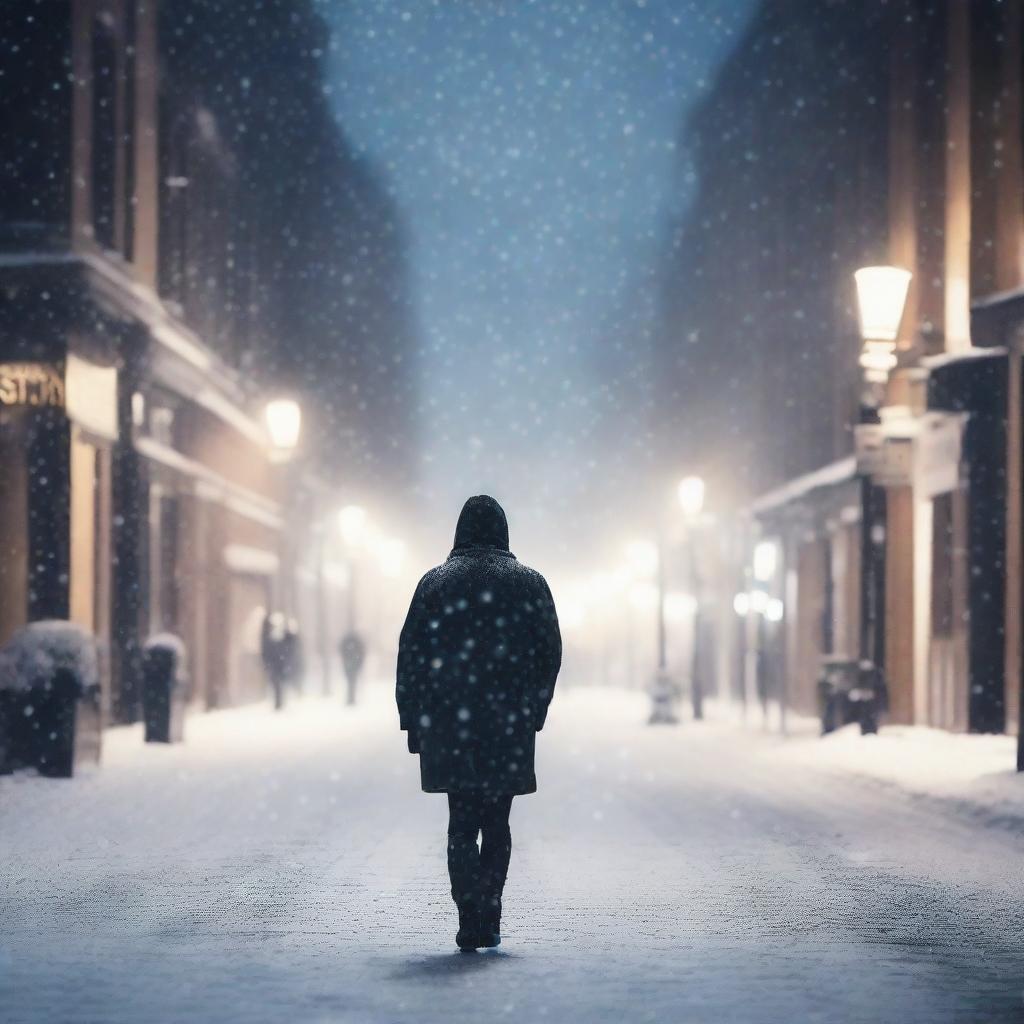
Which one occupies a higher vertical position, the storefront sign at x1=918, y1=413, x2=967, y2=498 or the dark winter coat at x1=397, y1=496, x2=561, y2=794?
the storefront sign at x1=918, y1=413, x2=967, y2=498

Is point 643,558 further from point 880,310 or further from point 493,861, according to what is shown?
point 493,861

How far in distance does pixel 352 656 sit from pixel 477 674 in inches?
1329

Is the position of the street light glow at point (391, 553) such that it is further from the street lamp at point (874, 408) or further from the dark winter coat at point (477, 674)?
the dark winter coat at point (477, 674)

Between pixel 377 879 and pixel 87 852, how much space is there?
2343 mm

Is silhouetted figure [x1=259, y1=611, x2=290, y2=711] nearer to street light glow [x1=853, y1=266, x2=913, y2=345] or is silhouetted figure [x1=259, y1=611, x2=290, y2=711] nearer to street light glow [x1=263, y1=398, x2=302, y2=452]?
street light glow [x1=263, y1=398, x2=302, y2=452]

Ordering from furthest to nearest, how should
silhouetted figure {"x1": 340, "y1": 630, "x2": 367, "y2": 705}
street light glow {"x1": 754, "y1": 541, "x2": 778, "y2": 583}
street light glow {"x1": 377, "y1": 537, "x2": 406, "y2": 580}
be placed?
street light glow {"x1": 377, "y1": 537, "x2": 406, "y2": 580}
silhouetted figure {"x1": 340, "y1": 630, "x2": 367, "y2": 705}
street light glow {"x1": 754, "y1": 541, "x2": 778, "y2": 583}

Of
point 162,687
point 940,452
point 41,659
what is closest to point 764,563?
point 940,452

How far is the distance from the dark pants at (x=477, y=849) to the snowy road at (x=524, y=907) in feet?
Answer: 0.81

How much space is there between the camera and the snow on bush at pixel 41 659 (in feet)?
59.5

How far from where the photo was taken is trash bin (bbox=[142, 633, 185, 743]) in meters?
23.9


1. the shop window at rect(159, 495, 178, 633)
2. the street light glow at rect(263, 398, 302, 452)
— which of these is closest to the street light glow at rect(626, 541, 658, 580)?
the shop window at rect(159, 495, 178, 633)

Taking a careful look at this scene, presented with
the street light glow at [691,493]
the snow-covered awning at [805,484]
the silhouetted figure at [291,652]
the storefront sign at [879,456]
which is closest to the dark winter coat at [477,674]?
the storefront sign at [879,456]

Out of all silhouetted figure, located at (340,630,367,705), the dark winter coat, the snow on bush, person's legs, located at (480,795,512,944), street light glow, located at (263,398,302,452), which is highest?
street light glow, located at (263,398,302,452)

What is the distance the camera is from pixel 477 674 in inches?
323
